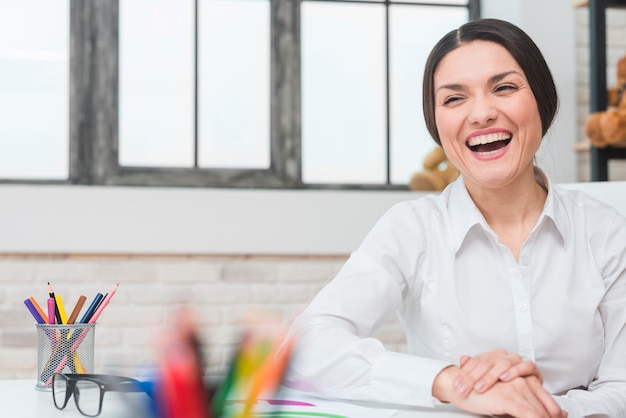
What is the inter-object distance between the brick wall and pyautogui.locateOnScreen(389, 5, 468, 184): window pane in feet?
1.58

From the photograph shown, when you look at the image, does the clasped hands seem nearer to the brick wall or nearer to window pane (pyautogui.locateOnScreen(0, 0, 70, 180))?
the brick wall

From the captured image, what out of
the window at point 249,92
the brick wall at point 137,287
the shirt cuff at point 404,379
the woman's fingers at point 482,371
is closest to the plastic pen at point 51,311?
the shirt cuff at point 404,379

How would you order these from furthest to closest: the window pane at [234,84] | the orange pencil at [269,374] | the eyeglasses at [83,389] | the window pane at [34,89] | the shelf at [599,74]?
the window pane at [234,84]
the window pane at [34,89]
the shelf at [599,74]
the eyeglasses at [83,389]
the orange pencil at [269,374]

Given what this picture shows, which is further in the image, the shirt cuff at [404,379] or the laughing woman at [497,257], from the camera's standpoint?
the laughing woman at [497,257]

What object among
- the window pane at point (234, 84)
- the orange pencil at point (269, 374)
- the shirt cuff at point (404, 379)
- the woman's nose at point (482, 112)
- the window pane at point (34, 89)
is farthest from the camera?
the window pane at point (234, 84)

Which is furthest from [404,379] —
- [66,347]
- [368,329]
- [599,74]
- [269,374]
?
[599,74]

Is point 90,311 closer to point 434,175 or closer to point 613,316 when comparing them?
point 613,316

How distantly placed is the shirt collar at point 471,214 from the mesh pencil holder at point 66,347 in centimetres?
57

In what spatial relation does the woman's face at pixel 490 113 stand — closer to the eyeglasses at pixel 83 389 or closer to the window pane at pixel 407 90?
the eyeglasses at pixel 83 389

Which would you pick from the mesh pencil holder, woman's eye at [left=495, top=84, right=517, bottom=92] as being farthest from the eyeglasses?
woman's eye at [left=495, top=84, right=517, bottom=92]

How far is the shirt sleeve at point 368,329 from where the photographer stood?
0.95m

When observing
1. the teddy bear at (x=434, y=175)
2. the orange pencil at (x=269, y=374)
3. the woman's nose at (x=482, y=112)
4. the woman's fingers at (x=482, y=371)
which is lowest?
the woman's fingers at (x=482, y=371)

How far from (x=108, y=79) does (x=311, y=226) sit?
0.81 meters

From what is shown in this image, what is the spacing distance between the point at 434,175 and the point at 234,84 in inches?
29.0
